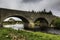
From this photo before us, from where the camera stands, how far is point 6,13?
223ft

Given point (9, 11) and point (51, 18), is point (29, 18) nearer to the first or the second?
point (9, 11)

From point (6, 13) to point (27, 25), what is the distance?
1900 centimetres

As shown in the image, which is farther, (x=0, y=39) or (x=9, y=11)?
(x=9, y=11)

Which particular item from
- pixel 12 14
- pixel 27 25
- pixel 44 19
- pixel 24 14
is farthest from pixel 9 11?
pixel 44 19

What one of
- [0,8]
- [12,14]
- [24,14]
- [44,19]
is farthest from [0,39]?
[44,19]

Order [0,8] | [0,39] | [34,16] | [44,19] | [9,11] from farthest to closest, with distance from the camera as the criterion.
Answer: [44,19] < [34,16] < [9,11] < [0,8] < [0,39]

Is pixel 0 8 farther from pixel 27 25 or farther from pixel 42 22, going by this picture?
pixel 42 22

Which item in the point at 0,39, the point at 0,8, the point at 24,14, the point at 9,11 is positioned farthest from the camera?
the point at 24,14

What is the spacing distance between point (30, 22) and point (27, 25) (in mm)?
2376

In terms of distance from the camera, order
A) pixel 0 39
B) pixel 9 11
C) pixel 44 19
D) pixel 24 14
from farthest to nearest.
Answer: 1. pixel 44 19
2. pixel 24 14
3. pixel 9 11
4. pixel 0 39

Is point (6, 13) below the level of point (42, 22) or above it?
above

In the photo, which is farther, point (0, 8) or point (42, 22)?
point (42, 22)

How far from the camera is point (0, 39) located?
621 inches

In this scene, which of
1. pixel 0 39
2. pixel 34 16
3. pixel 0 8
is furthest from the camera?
pixel 34 16
